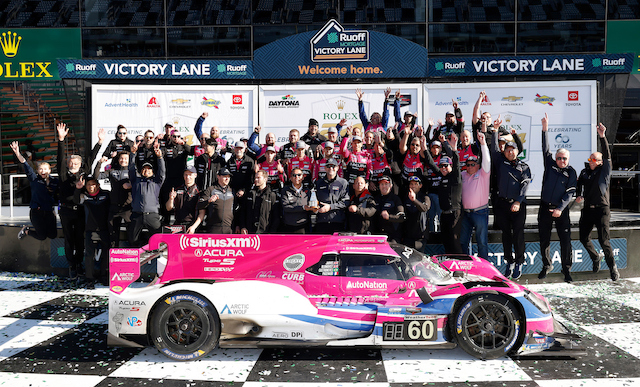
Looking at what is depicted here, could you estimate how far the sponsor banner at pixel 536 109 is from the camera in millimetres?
11117

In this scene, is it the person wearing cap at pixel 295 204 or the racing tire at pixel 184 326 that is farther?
the person wearing cap at pixel 295 204

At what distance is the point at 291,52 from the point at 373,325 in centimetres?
865

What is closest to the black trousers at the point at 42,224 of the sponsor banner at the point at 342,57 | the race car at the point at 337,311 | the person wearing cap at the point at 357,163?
the race car at the point at 337,311

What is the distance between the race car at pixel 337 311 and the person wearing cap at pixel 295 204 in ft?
7.29

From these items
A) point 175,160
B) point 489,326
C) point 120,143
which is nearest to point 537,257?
point 489,326

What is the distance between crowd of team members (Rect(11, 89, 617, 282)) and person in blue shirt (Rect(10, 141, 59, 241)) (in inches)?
0.6

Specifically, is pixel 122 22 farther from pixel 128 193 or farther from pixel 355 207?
pixel 355 207

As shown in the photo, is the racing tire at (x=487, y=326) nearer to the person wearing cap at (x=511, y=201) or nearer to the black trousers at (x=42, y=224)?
the person wearing cap at (x=511, y=201)

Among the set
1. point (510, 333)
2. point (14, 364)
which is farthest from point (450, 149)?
point (14, 364)

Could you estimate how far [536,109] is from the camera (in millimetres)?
11242

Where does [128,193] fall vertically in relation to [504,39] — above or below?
below

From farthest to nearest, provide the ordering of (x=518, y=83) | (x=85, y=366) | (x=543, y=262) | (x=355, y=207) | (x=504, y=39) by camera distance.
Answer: (x=504, y=39) < (x=518, y=83) < (x=543, y=262) < (x=355, y=207) < (x=85, y=366)

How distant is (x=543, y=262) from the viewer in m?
7.62

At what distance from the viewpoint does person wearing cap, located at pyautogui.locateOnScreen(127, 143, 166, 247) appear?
7527 mm
